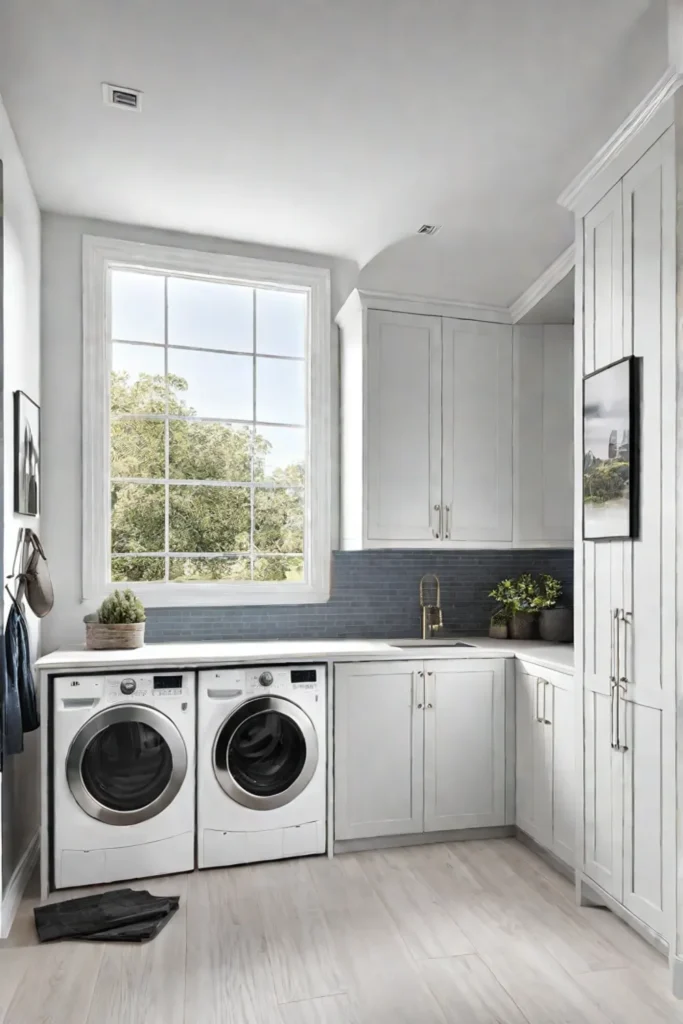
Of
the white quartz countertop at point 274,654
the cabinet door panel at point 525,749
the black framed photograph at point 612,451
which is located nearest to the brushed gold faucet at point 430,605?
the white quartz countertop at point 274,654

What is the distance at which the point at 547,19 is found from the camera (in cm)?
222

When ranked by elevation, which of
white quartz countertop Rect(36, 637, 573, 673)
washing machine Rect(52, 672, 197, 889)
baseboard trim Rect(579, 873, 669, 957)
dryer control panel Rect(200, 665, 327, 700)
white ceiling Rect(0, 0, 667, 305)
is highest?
Result: white ceiling Rect(0, 0, 667, 305)

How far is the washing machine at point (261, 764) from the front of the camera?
326 centimetres

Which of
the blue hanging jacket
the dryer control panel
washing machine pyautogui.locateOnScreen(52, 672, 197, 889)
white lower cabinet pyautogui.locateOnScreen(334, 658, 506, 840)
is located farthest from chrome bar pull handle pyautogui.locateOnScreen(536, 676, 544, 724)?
the blue hanging jacket

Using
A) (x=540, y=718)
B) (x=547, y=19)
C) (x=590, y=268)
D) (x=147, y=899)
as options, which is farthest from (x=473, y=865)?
(x=547, y=19)

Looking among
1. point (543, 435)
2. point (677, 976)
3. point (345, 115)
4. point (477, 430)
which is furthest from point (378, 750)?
point (345, 115)

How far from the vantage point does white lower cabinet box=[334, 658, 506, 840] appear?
3.45m

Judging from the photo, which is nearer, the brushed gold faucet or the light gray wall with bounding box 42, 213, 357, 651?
the light gray wall with bounding box 42, 213, 357, 651

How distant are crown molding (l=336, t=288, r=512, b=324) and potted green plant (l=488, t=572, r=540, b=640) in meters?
1.46

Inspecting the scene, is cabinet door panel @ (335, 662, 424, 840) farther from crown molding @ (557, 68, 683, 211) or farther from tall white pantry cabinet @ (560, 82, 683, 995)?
crown molding @ (557, 68, 683, 211)

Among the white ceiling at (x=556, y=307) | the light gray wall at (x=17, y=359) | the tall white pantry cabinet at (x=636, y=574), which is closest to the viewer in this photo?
the tall white pantry cabinet at (x=636, y=574)

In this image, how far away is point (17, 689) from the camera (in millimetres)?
2857

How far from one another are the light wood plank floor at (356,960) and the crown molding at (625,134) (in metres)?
2.73

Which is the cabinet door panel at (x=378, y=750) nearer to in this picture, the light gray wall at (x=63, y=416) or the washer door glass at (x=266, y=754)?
the washer door glass at (x=266, y=754)
